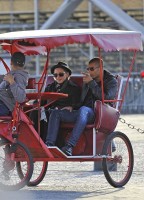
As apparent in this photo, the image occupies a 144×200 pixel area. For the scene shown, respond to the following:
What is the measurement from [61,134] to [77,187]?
630 millimetres

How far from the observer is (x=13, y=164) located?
1020 cm

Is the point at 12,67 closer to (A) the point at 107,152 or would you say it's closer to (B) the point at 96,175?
(A) the point at 107,152

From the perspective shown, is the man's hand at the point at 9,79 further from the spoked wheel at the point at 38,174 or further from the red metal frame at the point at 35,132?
the spoked wheel at the point at 38,174

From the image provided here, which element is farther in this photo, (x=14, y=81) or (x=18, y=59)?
(x=18, y=59)

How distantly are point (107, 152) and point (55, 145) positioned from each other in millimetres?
586

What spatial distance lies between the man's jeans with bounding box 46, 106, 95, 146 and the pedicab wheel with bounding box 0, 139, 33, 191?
0.39 metres

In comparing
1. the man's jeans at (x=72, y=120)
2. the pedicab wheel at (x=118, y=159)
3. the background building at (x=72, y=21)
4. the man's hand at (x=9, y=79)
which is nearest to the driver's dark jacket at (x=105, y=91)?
the man's jeans at (x=72, y=120)

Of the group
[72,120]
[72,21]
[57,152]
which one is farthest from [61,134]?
[72,21]

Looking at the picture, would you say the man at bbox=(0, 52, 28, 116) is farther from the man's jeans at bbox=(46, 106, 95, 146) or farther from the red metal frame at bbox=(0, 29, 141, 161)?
the man's jeans at bbox=(46, 106, 95, 146)

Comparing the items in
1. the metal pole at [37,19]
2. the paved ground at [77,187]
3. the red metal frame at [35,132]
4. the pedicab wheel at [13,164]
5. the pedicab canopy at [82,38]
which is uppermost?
the metal pole at [37,19]

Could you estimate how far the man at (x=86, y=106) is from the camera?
33.9ft

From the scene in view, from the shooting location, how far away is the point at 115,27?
34812mm

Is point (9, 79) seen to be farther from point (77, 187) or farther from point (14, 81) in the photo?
point (77, 187)

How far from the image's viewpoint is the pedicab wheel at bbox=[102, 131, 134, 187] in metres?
10.5
